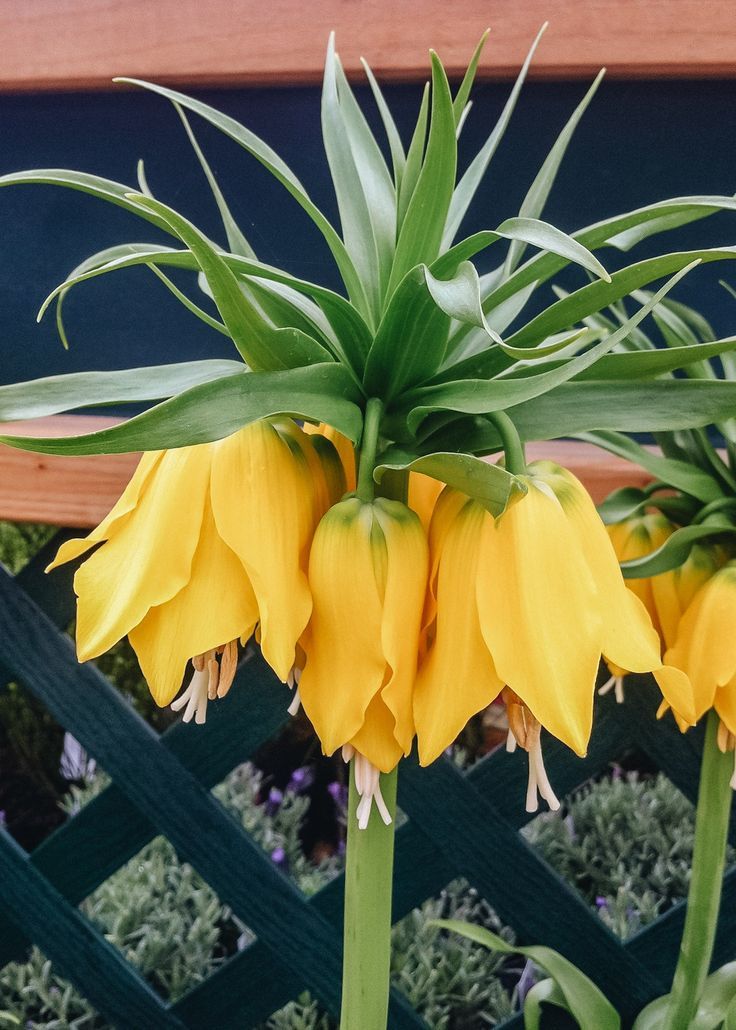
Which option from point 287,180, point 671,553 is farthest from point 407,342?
point 671,553

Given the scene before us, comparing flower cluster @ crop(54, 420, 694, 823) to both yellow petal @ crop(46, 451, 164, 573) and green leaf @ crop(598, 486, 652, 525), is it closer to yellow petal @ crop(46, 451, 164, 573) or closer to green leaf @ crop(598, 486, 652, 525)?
yellow petal @ crop(46, 451, 164, 573)

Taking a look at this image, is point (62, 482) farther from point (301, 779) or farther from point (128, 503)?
point (301, 779)

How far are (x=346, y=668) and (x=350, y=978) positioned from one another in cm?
16

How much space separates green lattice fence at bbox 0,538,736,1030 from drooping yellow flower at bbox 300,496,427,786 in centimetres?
46

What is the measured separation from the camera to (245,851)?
804mm

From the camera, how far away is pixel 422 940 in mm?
1041

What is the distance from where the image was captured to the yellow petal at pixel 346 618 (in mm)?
311

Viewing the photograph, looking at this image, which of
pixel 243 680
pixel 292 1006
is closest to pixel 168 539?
pixel 243 680

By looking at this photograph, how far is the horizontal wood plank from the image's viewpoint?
0.62 metres

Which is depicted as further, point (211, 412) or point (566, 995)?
point (566, 995)

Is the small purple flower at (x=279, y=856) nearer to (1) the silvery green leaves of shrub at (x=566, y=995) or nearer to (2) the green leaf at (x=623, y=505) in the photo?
(1) the silvery green leaves of shrub at (x=566, y=995)

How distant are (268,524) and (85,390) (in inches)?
3.1

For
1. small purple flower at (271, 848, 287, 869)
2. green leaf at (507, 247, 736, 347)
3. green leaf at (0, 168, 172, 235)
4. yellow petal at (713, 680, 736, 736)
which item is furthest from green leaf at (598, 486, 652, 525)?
small purple flower at (271, 848, 287, 869)

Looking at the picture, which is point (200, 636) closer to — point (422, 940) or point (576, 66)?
point (576, 66)
